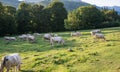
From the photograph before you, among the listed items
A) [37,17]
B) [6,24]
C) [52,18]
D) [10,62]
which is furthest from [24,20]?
[10,62]

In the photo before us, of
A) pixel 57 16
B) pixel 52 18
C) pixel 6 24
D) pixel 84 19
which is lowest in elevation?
pixel 84 19

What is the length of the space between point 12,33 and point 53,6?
2322cm

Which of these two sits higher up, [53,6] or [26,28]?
[53,6]

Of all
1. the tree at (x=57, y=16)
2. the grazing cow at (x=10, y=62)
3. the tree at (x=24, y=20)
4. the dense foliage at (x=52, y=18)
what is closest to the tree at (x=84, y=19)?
the dense foliage at (x=52, y=18)

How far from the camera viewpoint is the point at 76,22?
9256cm

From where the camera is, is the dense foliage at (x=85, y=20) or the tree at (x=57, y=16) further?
the tree at (x=57, y=16)

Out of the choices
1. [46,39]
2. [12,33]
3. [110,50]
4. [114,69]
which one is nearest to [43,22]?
[12,33]

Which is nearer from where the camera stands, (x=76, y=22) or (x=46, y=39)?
(x=46, y=39)

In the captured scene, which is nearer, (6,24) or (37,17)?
(6,24)

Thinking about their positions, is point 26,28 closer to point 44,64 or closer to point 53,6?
point 53,6

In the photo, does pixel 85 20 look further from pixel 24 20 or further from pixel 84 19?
pixel 24 20

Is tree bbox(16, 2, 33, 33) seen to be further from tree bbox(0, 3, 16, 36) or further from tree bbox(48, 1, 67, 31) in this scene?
tree bbox(48, 1, 67, 31)

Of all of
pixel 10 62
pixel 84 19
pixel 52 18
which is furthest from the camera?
pixel 52 18

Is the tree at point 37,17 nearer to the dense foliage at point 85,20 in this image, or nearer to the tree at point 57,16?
the tree at point 57,16
